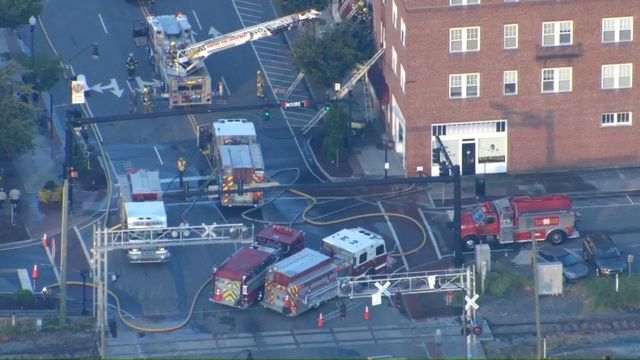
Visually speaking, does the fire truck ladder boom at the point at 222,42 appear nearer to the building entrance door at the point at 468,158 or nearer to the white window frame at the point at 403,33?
the white window frame at the point at 403,33

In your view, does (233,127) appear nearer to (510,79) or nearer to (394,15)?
(394,15)

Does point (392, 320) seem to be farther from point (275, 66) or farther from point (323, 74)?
point (275, 66)

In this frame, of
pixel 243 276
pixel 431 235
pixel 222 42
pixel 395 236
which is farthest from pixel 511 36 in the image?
pixel 243 276

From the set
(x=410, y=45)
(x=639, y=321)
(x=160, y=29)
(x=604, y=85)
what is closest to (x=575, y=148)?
(x=604, y=85)

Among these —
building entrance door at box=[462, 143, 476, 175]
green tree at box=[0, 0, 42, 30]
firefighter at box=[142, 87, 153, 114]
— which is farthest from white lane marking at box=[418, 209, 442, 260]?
green tree at box=[0, 0, 42, 30]

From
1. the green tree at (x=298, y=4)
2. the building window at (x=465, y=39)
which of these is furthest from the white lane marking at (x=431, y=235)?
the green tree at (x=298, y=4)
